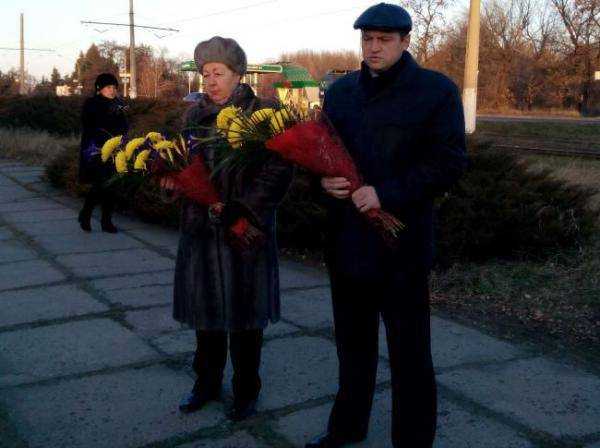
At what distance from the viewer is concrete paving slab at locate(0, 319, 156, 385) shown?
420 cm

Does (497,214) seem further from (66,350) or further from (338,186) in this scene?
(338,186)

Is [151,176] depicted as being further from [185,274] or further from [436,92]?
[436,92]

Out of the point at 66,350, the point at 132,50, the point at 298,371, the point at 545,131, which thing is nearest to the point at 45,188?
the point at 66,350

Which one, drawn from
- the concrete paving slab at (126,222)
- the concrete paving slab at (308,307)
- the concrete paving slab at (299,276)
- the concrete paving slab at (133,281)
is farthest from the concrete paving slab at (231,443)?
the concrete paving slab at (126,222)

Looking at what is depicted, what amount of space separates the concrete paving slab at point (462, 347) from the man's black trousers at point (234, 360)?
3.43 ft

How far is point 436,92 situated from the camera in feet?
9.05

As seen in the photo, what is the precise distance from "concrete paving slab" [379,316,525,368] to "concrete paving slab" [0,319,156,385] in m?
1.52

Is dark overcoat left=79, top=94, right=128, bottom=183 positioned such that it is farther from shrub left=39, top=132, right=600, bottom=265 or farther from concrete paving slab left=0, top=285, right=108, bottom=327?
concrete paving slab left=0, top=285, right=108, bottom=327

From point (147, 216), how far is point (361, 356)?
6.34 meters

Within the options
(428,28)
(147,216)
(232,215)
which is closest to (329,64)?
(428,28)

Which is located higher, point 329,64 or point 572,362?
point 329,64

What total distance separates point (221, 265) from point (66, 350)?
64.0 inches

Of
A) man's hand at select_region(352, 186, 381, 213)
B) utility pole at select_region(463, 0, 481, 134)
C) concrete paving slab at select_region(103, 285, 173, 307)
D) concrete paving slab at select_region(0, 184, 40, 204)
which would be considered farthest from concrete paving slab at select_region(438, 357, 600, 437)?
utility pole at select_region(463, 0, 481, 134)

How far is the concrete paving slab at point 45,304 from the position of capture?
521cm
